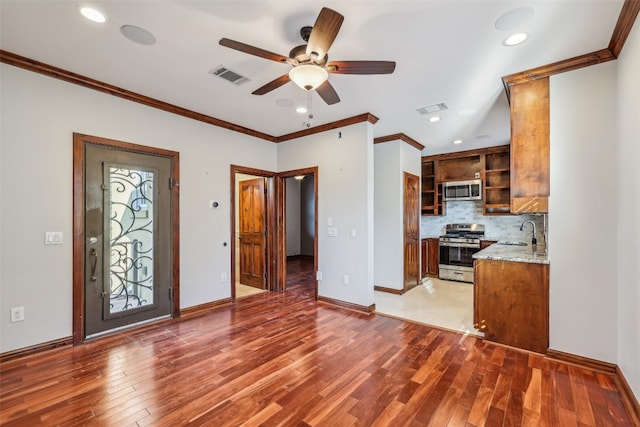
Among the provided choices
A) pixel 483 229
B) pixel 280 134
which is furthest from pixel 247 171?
pixel 483 229

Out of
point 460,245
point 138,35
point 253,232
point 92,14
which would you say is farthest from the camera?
A: point 460,245

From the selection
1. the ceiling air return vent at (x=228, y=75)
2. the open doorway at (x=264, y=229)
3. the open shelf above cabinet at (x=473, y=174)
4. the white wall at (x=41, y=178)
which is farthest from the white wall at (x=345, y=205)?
the open shelf above cabinet at (x=473, y=174)

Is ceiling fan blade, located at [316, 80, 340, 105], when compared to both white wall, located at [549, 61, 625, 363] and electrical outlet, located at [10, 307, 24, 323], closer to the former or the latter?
white wall, located at [549, 61, 625, 363]

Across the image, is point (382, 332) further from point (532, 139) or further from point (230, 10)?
point (230, 10)

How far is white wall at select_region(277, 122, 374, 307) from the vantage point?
4.09 m

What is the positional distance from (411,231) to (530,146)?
9.42ft

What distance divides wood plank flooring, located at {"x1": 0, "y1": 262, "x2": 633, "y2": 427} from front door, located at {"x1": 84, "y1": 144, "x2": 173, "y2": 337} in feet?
1.11

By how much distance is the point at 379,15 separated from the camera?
6.79ft

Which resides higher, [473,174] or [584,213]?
[473,174]

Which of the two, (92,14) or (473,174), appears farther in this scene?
(473,174)

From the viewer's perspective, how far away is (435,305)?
14.2 feet

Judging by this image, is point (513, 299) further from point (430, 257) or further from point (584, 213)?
point (430, 257)

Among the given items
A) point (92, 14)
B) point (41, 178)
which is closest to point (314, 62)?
point (92, 14)

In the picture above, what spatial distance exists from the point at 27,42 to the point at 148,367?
3006 mm
